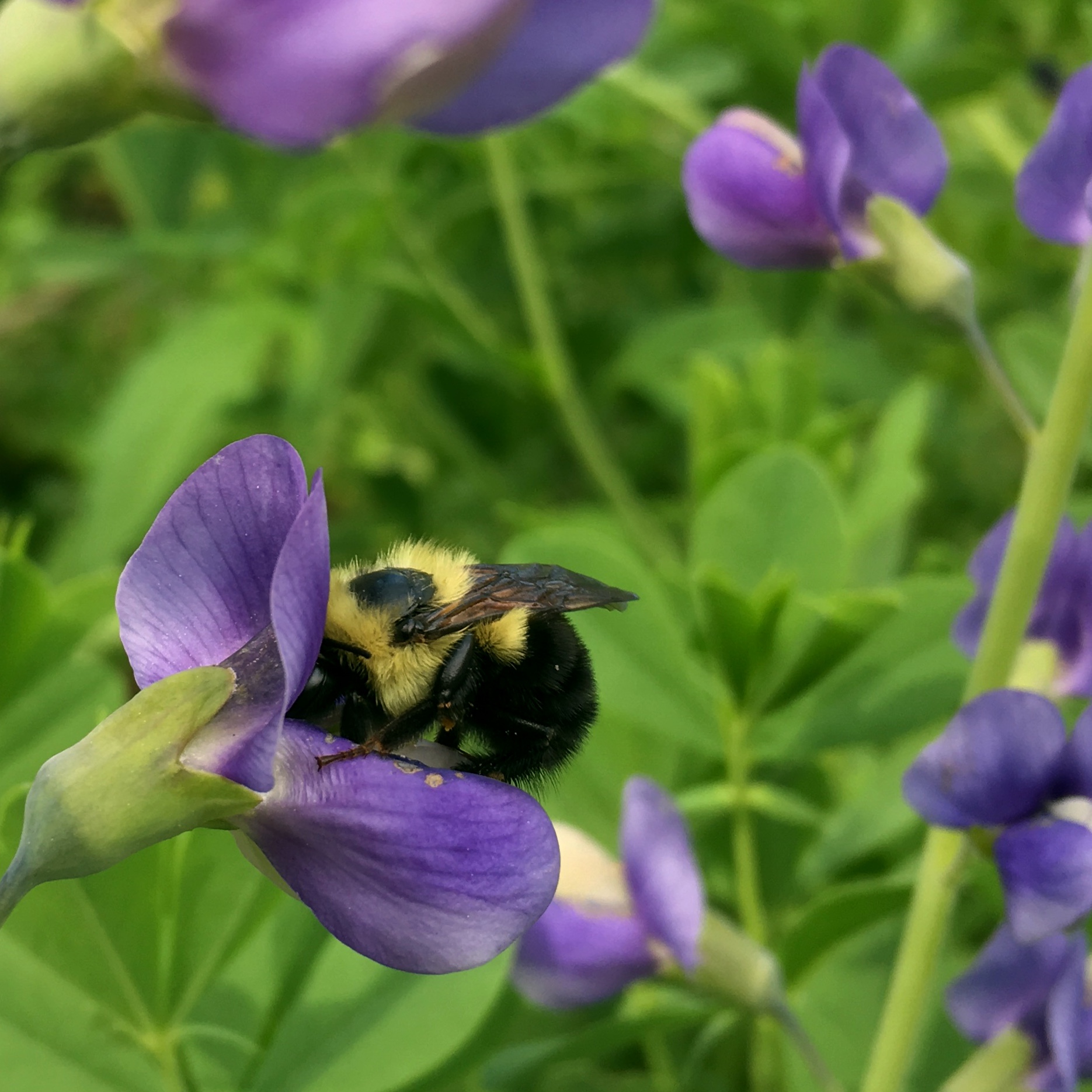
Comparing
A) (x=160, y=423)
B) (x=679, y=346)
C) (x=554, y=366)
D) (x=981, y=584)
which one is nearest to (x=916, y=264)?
(x=981, y=584)

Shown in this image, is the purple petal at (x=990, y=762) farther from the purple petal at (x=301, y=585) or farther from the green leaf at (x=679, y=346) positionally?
the green leaf at (x=679, y=346)

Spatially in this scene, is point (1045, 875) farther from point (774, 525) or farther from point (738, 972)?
point (774, 525)

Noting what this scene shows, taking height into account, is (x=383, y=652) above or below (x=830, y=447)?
above

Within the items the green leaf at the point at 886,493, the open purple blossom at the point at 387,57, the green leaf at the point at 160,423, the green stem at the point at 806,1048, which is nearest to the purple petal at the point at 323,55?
the open purple blossom at the point at 387,57

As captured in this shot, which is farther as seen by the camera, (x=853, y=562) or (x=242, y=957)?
(x=853, y=562)

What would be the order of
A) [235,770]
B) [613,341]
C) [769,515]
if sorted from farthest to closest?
[613,341]
[769,515]
[235,770]

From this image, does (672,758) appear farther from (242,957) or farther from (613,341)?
(613,341)

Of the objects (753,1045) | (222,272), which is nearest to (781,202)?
(753,1045)

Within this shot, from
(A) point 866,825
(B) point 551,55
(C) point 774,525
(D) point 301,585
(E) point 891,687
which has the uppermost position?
(B) point 551,55
